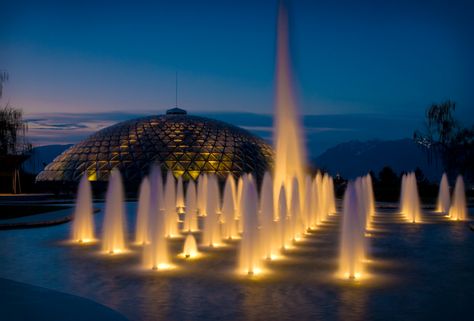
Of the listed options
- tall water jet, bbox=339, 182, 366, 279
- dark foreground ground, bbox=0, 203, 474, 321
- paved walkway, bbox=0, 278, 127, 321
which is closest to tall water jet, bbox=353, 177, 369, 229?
tall water jet, bbox=339, 182, 366, 279

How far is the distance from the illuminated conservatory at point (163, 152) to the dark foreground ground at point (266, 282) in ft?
106

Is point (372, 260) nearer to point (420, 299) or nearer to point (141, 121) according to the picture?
point (420, 299)

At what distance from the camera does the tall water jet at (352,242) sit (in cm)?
1087

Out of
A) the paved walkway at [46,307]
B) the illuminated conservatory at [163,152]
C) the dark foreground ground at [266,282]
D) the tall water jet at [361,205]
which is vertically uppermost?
the illuminated conservatory at [163,152]

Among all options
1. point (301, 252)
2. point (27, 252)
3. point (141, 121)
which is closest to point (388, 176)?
point (141, 121)

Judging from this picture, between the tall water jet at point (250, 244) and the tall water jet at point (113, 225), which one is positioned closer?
the tall water jet at point (250, 244)

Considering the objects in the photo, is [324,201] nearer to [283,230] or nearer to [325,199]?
[325,199]

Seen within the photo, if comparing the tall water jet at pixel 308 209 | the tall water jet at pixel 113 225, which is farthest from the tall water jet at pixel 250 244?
the tall water jet at pixel 308 209

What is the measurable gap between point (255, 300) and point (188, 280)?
84.6 inches

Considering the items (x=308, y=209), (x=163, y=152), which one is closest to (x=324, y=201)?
(x=308, y=209)

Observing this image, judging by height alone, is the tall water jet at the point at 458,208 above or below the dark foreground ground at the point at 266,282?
above

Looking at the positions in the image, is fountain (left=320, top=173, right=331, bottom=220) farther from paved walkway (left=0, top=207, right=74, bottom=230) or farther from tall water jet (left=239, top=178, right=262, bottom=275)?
tall water jet (left=239, top=178, right=262, bottom=275)

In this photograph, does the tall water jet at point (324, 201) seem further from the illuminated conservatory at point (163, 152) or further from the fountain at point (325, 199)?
the illuminated conservatory at point (163, 152)

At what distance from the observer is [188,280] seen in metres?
10.2
